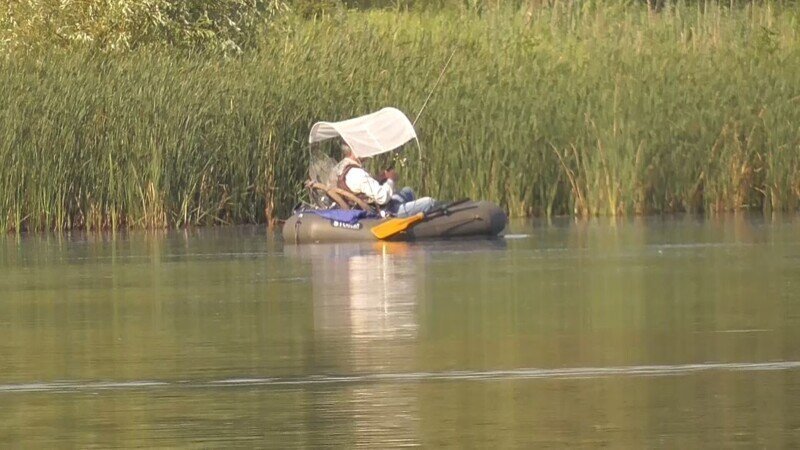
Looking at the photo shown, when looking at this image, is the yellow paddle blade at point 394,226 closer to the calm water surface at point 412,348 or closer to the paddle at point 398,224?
the paddle at point 398,224

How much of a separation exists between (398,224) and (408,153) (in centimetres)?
426

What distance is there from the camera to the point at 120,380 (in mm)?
10352

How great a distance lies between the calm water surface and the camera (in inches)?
339

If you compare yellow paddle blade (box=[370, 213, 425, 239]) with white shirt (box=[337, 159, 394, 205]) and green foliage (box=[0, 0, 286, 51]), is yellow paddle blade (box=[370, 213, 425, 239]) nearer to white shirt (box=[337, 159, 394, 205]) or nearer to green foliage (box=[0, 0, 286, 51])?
white shirt (box=[337, 159, 394, 205])

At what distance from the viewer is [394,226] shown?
21.2m

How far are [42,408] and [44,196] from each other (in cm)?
1547

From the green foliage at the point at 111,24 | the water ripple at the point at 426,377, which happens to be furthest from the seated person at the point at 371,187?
the water ripple at the point at 426,377

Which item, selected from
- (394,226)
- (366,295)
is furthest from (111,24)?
(366,295)

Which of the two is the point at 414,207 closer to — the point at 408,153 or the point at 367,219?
the point at 367,219

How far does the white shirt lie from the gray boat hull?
0.95ft

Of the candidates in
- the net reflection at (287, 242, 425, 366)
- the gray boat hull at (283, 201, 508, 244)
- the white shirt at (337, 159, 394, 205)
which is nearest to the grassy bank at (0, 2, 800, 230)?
the white shirt at (337, 159, 394, 205)

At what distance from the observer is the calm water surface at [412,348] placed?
8602mm

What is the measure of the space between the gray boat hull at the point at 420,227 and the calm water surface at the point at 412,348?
4.64ft

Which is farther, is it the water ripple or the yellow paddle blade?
the yellow paddle blade
